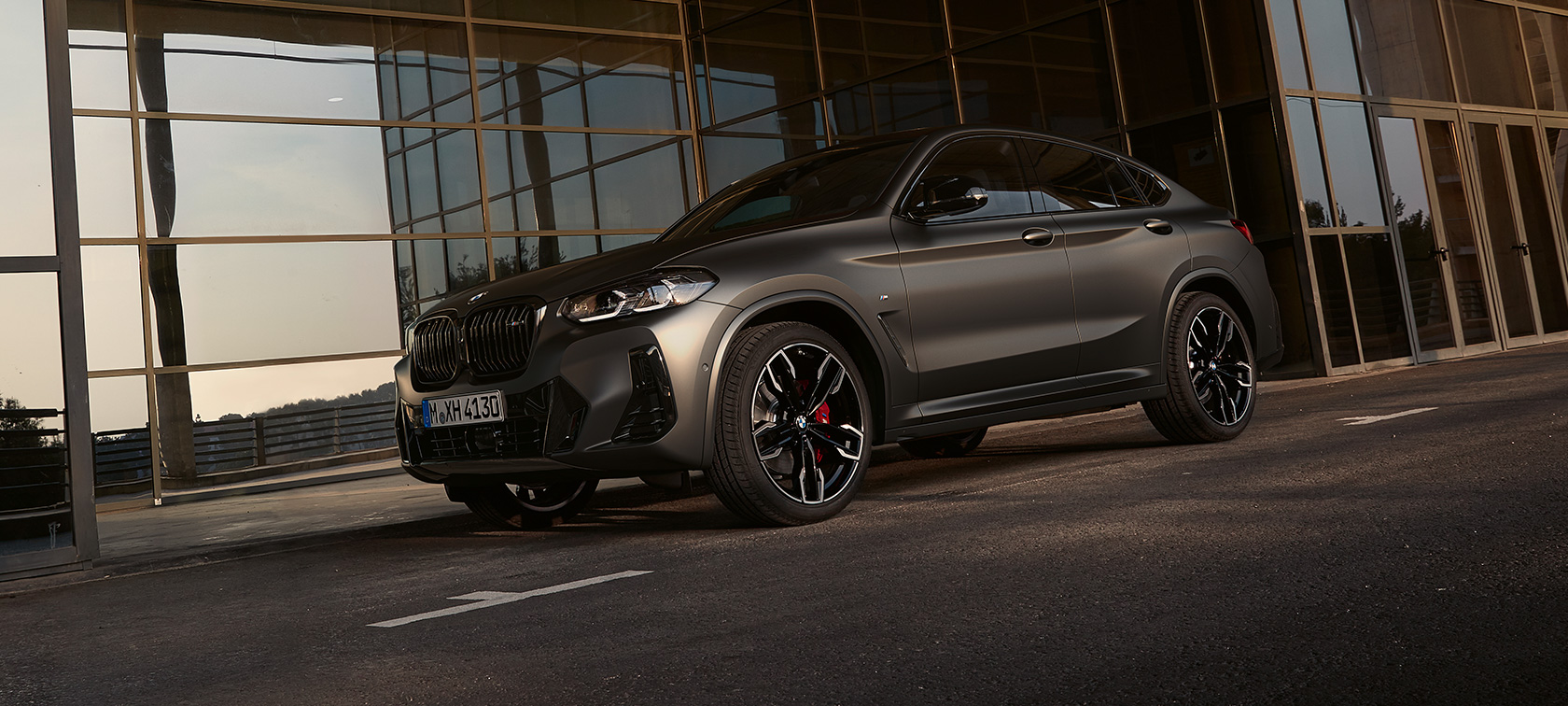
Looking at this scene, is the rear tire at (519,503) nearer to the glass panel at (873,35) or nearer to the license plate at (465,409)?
the license plate at (465,409)

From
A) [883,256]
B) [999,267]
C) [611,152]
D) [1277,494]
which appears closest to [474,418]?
[883,256]

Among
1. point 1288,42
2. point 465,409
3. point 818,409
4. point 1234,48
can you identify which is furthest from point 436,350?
point 1288,42

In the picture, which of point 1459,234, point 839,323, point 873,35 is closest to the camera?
point 839,323

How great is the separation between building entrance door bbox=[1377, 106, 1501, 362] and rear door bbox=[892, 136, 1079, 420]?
848 cm

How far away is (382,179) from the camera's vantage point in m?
13.7

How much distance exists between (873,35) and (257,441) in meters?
8.49

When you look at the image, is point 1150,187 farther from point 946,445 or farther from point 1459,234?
point 1459,234

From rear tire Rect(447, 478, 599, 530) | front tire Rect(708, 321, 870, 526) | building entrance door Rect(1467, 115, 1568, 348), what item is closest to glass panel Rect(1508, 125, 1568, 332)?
building entrance door Rect(1467, 115, 1568, 348)

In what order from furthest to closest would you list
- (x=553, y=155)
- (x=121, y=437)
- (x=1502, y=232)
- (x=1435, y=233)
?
1. (x=553, y=155)
2. (x=1502, y=232)
3. (x=1435, y=233)
4. (x=121, y=437)

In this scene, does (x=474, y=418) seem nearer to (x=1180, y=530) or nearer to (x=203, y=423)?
(x=1180, y=530)

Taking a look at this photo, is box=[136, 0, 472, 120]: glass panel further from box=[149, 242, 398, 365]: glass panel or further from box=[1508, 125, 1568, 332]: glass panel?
box=[1508, 125, 1568, 332]: glass panel

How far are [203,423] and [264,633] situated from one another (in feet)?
31.5

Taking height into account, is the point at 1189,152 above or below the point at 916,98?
below

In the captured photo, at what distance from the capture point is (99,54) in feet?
40.2
